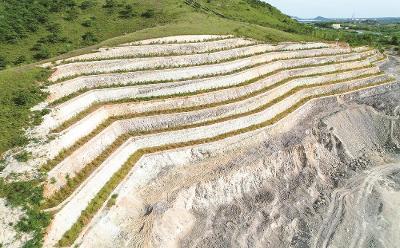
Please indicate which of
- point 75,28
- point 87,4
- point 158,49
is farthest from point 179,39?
point 87,4

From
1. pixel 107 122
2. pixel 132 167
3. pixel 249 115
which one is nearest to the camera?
pixel 132 167

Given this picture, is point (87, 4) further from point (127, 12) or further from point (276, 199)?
point (276, 199)

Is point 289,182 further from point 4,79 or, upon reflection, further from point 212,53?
point 4,79

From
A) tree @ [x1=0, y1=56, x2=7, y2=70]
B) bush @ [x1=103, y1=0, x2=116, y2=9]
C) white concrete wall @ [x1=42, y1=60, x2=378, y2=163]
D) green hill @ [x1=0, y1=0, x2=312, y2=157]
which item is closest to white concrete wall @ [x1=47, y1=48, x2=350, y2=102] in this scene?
green hill @ [x1=0, y1=0, x2=312, y2=157]

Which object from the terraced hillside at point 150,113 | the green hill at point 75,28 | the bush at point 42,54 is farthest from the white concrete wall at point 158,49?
the bush at point 42,54

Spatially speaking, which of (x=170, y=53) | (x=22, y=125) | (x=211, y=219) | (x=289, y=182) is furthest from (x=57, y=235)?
(x=170, y=53)

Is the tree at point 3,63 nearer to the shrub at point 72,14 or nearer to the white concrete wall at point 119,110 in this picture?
the shrub at point 72,14

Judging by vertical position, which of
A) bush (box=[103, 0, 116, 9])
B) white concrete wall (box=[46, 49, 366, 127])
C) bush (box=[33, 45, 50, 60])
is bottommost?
white concrete wall (box=[46, 49, 366, 127])

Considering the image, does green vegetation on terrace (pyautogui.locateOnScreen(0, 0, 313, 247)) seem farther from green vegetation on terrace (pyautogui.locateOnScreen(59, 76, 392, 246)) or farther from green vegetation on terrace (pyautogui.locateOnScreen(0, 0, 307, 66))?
green vegetation on terrace (pyautogui.locateOnScreen(59, 76, 392, 246))
